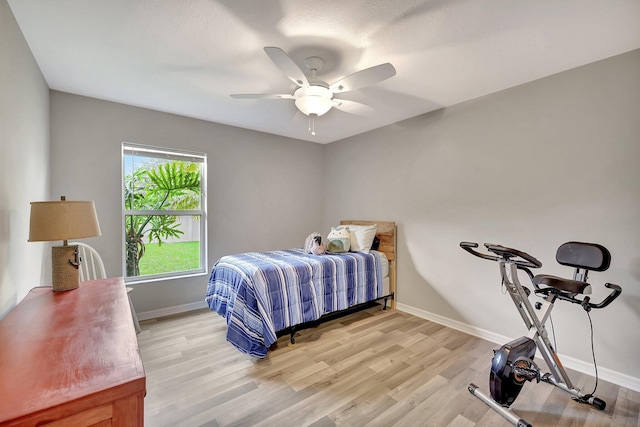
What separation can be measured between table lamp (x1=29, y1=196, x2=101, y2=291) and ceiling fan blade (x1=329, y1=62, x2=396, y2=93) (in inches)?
73.6

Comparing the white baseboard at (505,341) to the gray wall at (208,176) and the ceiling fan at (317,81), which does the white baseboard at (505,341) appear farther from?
the ceiling fan at (317,81)

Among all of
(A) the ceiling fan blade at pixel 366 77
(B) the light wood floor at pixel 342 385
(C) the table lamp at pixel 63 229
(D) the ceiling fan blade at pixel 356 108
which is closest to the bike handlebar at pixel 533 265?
(B) the light wood floor at pixel 342 385

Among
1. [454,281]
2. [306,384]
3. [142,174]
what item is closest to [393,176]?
[454,281]

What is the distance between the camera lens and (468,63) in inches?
87.7

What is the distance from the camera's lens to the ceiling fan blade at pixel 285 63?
1605mm

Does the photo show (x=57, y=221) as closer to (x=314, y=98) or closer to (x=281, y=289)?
(x=281, y=289)

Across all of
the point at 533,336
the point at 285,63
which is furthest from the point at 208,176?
the point at 533,336

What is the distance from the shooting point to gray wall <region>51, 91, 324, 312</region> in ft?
9.41

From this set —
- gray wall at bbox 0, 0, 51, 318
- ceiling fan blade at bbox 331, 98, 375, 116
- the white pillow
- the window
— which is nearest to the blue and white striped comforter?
the white pillow

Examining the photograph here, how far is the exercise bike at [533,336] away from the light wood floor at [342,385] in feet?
0.28

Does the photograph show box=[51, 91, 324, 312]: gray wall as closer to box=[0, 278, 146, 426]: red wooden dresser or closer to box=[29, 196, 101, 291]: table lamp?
box=[29, 196, 101, 291]: table lamp

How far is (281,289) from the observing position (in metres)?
2.61

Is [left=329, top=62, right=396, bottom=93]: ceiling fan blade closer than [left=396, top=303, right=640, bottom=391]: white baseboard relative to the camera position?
Yes

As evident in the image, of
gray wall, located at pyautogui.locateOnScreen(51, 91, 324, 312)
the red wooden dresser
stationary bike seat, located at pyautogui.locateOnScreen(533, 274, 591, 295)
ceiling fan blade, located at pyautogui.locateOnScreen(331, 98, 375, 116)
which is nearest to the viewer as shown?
the red wooden dresser
